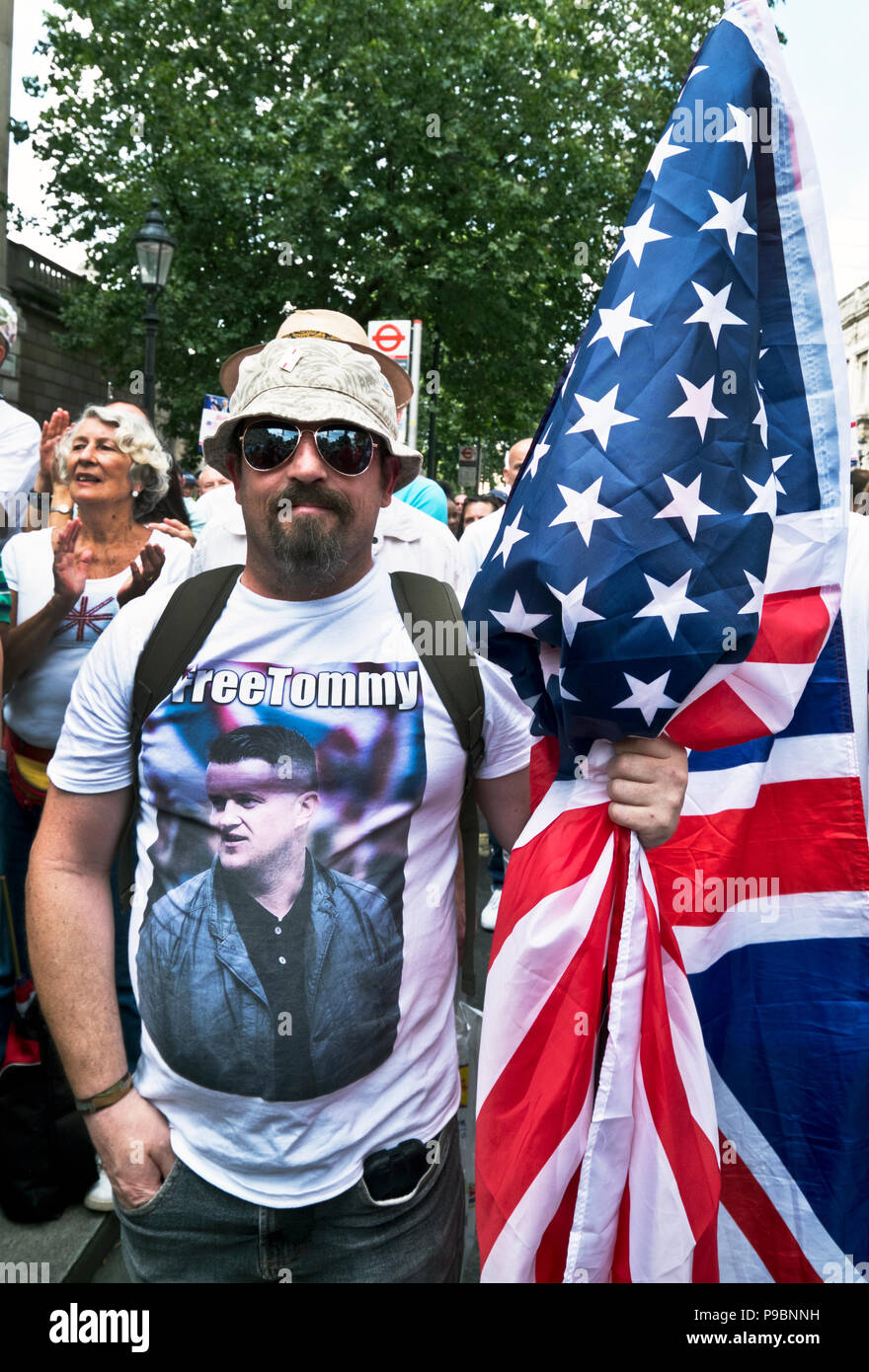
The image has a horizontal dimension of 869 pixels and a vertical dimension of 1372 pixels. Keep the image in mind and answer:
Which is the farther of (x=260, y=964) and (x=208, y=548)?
(x=208, y=548)

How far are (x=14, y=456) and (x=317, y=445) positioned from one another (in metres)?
2.40

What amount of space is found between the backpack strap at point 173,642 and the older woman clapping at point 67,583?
1430 millimetres

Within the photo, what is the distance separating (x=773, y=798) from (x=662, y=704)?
523mm

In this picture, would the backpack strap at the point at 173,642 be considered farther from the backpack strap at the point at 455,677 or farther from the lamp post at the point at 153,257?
the lamp post at the point at 153,257

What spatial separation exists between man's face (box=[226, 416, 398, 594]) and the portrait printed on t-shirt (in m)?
0.18

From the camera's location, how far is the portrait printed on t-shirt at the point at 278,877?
1.84 m

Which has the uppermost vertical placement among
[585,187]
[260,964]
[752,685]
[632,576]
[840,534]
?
[585,187]

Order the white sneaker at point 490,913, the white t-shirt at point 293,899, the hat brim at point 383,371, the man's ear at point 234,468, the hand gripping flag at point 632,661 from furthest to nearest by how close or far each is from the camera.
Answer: the white sneaker at point 490,913 < the hat brim at point 383,371 < the man's ear at point 234,468 < the white t-shirt at point 293,899 < the hand gripping flag at point 632,661

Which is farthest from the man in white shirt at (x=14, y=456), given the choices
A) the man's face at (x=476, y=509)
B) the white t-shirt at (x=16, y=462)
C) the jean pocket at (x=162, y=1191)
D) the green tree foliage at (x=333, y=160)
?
the green tree foliage at (x=333, y=160)

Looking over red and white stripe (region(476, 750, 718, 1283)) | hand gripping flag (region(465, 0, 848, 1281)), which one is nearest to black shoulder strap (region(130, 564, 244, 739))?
hand gripping flag (region(465, 0, 848, 1281))

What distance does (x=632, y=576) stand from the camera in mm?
1476

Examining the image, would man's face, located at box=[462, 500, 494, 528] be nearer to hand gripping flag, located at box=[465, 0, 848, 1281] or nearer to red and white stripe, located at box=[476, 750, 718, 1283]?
hand gripping flag, located at box=[465, 0, 848, 1281]
